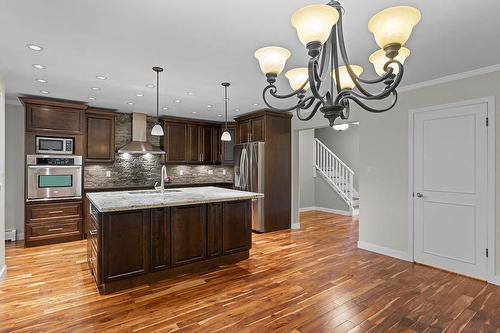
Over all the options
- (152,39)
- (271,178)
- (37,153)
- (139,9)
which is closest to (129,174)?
(37,153)

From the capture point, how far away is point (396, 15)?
4.60 feet

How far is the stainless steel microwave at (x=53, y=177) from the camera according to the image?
14.7 ft

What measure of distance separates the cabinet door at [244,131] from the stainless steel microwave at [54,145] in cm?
319

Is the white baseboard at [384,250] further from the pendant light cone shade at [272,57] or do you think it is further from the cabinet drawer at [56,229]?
the cabinet drawer at [56,229]

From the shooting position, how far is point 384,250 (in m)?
4.14

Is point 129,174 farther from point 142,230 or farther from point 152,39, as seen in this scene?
point 152,39

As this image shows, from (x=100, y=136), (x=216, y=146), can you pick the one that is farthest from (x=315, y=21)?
(x=216, y=146)

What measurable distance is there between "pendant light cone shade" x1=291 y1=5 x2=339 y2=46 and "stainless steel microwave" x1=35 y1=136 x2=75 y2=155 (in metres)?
4.80

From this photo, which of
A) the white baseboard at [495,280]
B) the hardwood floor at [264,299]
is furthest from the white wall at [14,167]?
the white baseboard at [495,280]

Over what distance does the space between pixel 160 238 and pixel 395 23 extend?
299cm

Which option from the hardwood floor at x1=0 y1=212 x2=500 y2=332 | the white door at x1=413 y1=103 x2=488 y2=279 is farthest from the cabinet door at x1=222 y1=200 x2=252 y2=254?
the white door at x1=413 y1=103 x2=488 y2=279

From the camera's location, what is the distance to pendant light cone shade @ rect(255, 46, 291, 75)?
5.94 feet

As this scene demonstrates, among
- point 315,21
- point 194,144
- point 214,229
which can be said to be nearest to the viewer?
point 315,21

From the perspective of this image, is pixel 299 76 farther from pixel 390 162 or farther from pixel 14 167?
pixel 14 167
